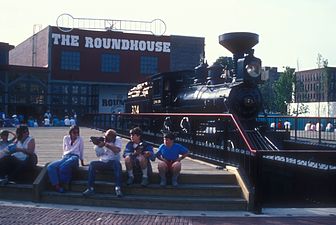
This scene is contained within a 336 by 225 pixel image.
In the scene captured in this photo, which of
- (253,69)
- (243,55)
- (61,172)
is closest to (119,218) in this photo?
(61,172)

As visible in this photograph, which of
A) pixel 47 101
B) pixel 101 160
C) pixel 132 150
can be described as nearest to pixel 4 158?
pixel 101 160

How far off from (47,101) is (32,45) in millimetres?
10422

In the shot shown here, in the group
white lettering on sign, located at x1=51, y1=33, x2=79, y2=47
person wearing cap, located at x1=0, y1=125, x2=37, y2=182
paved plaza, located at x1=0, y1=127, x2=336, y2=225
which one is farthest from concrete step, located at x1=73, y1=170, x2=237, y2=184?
white lettering on sign, located at x1=51, y1=33, x2=79, y2=47

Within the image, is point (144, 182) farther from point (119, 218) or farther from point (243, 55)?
point (243, 55)

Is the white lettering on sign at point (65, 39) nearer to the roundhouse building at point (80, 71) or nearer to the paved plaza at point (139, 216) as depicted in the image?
the roundhouse building at point (80, 71)

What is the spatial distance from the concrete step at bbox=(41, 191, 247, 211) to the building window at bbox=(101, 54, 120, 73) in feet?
119

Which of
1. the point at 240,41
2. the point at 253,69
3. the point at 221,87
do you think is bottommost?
the point at 221,87

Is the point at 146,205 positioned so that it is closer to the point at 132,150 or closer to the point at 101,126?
the point at 132,150

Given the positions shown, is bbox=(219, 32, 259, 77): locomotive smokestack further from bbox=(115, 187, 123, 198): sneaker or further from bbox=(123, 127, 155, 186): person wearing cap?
bbox=(115, 187, 123, 198): sneaker

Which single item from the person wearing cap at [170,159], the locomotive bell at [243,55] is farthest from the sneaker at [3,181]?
the locomotive bell at [243,55]

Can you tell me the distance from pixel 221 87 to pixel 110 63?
29.9 m

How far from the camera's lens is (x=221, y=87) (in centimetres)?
1584

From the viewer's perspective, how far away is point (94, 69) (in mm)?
43844

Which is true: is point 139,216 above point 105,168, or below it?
below
